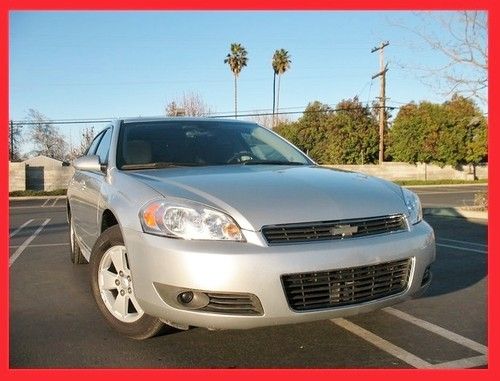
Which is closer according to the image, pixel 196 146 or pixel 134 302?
pixel 134 302

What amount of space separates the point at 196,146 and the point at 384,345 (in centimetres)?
222

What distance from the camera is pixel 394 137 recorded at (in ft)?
130

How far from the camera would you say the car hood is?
10.2ft

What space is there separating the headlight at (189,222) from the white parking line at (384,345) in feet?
4.30

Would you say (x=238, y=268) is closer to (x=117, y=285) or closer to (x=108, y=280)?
(x=117, y=285)

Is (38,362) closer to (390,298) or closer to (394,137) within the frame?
(390,298)

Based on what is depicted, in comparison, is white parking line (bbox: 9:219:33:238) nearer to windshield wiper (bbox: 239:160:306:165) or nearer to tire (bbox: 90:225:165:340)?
tire (bbox: 90:225:165:340)

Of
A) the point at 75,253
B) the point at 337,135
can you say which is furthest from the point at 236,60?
the point at 75,253

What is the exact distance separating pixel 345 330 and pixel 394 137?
3776 cm

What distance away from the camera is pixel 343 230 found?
316 centimetres

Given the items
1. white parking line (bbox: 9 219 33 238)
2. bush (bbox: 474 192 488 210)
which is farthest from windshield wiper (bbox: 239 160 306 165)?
bush (bbox: 474 192 488 210)

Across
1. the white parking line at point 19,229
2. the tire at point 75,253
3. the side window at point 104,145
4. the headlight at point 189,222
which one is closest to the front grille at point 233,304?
the headlight at point 189,222

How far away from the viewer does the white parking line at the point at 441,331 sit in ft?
11.4

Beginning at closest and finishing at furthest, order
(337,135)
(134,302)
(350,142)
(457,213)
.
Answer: (134,302) → (457,213) → (350,142) → (337,135)
